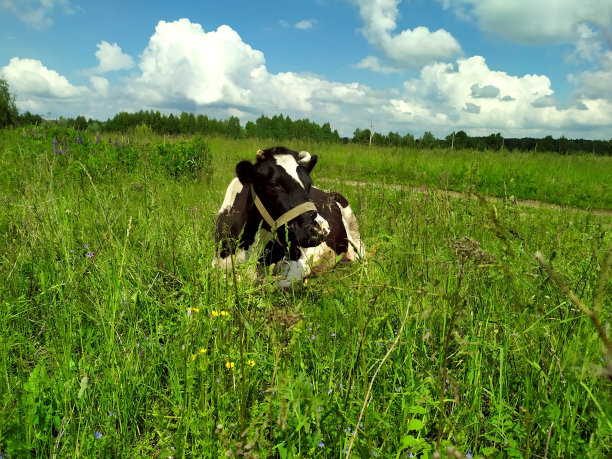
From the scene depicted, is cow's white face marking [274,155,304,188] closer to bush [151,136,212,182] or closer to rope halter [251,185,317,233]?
rope halter [251,185,317,233]

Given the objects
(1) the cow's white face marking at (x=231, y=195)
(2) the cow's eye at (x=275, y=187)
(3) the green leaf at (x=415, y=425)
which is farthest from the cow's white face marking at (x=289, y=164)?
(3) the green leaf at (x=415, y=425)

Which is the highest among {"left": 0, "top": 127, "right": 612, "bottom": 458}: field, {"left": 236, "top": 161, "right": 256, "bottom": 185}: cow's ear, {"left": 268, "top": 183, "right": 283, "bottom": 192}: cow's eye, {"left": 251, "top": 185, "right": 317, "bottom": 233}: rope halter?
{"left": 236, "top": 161, "right": 256, "bottom": 185}: cow's ear

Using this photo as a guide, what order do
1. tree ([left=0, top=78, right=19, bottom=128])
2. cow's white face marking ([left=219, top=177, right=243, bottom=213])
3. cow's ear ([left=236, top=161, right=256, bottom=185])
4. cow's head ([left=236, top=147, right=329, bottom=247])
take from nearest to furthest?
1. cow's head ([left=236, top=147, right=329, bottom=247])
2. cow's ear ([left=236, top=161, right=256, bottom=185])
3. cow's white face marking ([left=219, top=177, right=243, bottom=213])
4. tree ([left=0, top=78, right=19, bottom=128])

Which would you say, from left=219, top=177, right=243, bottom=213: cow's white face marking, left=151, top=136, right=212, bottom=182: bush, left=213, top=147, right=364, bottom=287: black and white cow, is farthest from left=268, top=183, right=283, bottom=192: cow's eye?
left=151, top=136, right=212, bottom=182: bush

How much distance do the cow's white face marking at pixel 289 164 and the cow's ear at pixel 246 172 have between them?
262 millimetres

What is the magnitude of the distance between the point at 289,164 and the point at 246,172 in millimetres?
419

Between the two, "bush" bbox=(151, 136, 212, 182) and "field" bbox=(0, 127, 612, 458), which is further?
"bush" bbox=(151, 136, 212, 182)

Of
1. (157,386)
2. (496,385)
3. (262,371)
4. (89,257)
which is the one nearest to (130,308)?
(157,386)

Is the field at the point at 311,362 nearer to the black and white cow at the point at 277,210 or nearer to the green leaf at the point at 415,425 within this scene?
the green leaf at the point at 415,425

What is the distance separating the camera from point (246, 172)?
153 inches

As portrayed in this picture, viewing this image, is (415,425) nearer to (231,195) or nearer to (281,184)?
(281,184)

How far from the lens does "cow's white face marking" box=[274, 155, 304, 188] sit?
12.7 ft

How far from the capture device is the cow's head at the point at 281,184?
364 centimetres

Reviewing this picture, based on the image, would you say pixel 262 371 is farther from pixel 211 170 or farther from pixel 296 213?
pixel 211 170
